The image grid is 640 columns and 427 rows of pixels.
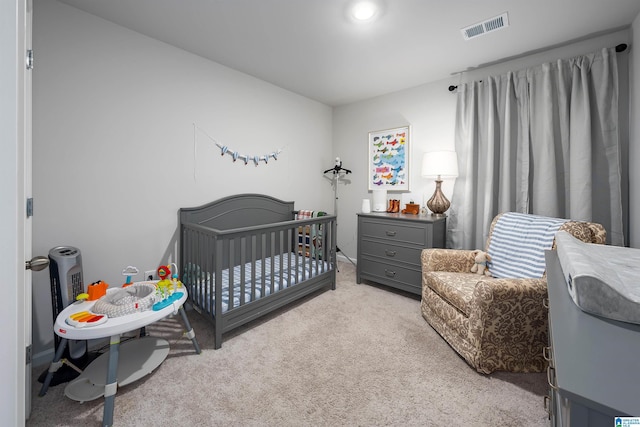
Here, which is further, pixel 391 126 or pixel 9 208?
pixel 391 126

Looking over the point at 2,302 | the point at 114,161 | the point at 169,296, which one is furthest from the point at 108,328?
the point at 114,161

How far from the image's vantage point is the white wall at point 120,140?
171cm

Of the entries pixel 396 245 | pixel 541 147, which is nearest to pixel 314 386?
pixel 396 245

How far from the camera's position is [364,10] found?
1.77 m

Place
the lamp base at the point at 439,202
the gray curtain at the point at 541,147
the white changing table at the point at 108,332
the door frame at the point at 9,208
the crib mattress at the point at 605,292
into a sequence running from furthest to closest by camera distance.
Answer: the lamp base at the point at 439,202
the gray curtain at the point at 541,147
the white changing table at the point at 108,332
the door frame at the point at 9,208
the crib mattress at the point at 605,292

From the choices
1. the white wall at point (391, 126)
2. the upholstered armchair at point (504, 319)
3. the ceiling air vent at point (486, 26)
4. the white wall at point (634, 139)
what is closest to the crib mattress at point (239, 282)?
the upholstered armchair at point (504, 319)

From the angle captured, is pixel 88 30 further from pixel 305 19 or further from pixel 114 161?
pixel 305 19

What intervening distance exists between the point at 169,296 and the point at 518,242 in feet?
7.89

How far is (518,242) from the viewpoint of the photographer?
1.94m

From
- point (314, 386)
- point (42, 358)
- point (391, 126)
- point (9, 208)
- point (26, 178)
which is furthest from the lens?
point (391, 126)

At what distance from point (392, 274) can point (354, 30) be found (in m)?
2.24

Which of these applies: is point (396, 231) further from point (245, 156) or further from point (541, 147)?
point (245, 156)

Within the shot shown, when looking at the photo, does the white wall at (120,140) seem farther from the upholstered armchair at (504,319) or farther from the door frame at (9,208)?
the upholstered armchair at (504,319)

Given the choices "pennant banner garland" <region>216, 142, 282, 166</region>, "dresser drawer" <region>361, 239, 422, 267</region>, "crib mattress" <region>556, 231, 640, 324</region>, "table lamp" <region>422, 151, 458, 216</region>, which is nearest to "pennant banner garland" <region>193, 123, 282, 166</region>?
"pennant banner garland" <region>216, 142, 282, 166</region>
